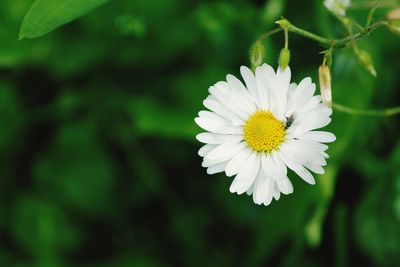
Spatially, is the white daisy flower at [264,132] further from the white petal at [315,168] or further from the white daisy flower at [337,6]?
the white daisy flower at [337,6]

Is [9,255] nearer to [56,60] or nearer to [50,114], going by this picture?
[50,114]

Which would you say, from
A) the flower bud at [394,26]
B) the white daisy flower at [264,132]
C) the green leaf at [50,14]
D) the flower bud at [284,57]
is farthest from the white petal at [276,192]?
the green leaf at [50,14]

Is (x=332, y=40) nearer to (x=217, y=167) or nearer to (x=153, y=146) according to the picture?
(x=217, y=167)


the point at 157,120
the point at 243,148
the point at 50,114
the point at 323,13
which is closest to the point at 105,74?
the point at 50,114

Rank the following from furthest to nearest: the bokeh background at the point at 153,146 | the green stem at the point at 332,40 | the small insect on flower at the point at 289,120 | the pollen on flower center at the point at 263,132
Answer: the bokeh background at the point at 153,146
the pollen on flower center at the point at 263,132
the small insect on flower at the point at 289,120
the green stem at the point at 332,40

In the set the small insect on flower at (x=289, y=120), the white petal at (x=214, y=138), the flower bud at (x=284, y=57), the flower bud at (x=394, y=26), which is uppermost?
the flower bud at (x=394, y=26)

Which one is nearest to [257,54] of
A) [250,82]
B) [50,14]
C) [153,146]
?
[250,82]

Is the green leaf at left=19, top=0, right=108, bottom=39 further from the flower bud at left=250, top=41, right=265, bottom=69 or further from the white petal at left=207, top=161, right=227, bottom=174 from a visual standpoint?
the white petal at left=207, top=161, right=227, bottom=174
